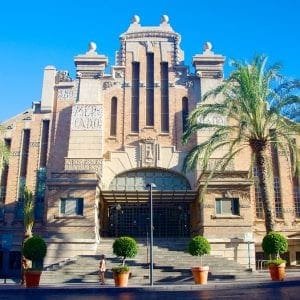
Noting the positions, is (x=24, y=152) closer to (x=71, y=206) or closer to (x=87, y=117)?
(x=87, y=117)

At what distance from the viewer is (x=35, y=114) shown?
116ft

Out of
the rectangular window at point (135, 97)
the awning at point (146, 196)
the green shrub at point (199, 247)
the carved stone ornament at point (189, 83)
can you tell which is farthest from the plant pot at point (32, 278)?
the carved stone ornament at point (189, 83)

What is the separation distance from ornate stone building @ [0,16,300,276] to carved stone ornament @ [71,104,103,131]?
7 centimetres

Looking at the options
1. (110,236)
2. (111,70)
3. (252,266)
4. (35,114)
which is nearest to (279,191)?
(252,266)

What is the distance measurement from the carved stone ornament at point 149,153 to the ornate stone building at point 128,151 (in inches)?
2.9

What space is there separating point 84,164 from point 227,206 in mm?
10335

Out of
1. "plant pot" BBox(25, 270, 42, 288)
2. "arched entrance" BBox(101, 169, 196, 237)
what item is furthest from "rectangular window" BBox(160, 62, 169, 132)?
"plant pot" BBox(25, 270, 42, 288)

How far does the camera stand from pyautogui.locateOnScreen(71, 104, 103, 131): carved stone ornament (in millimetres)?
33312

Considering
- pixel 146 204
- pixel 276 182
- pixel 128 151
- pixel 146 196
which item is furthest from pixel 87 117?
pixel 276 182

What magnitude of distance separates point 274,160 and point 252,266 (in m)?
9.69

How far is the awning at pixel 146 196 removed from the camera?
102 ft

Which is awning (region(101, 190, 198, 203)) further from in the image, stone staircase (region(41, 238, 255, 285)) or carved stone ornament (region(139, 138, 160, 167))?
stone staircase (region(41, 238, 255, 285))

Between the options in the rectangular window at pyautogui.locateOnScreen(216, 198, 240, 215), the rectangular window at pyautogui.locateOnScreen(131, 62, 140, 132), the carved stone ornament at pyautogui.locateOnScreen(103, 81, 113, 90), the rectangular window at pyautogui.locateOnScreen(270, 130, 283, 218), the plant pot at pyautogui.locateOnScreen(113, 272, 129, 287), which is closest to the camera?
the plant pot at pyautogui.locateOnScreen(113, 272, 129, 287)

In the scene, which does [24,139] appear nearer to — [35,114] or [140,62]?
[35,114]
